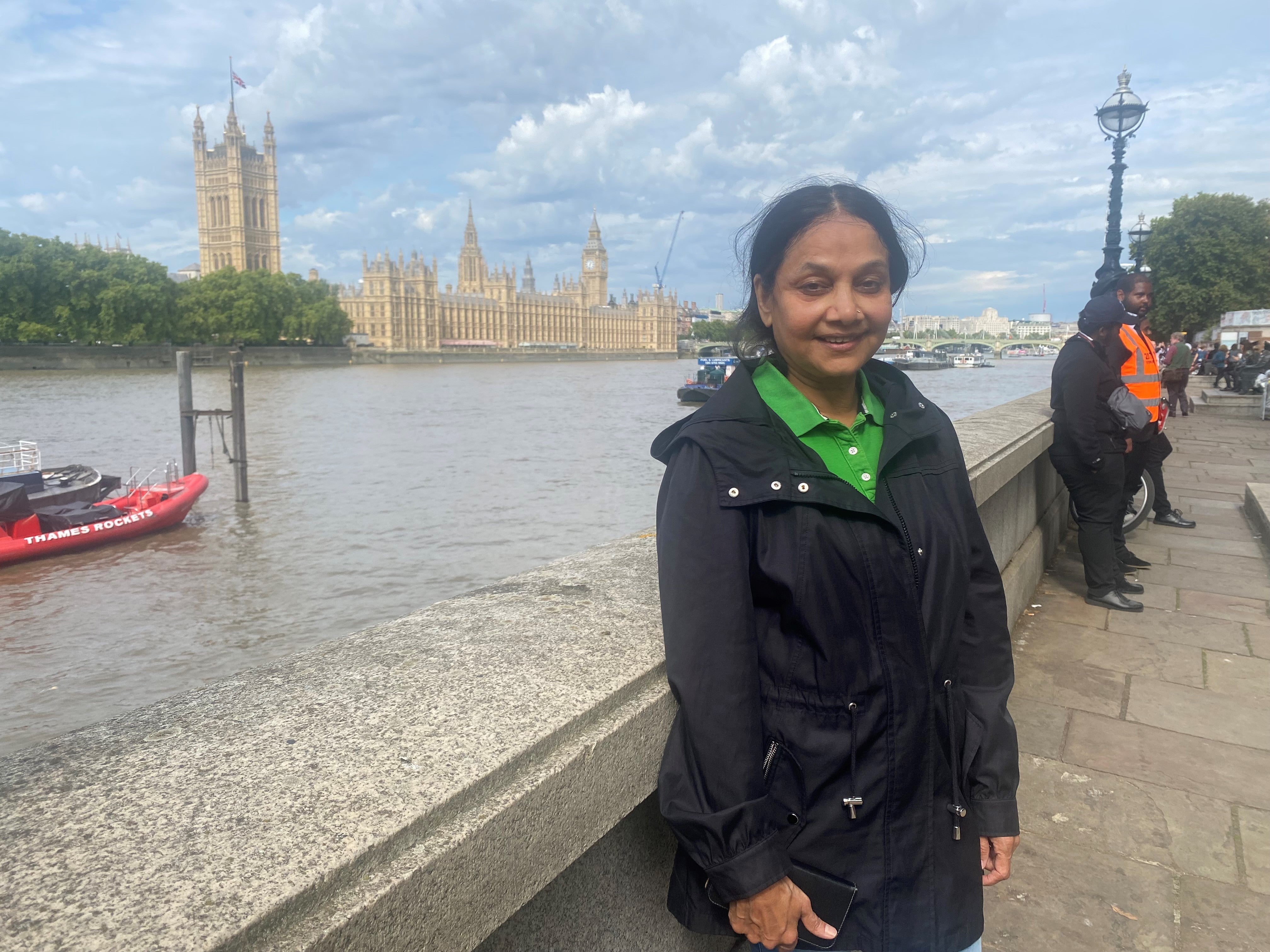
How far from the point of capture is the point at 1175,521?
5.62 meters

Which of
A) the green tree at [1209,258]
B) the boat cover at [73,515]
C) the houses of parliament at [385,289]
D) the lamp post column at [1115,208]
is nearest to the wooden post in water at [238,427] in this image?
the boat cover at [73,515]

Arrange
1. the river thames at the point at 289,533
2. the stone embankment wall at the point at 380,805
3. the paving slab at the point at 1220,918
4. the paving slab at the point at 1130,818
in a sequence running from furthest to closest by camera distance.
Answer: the river thames at the point at 289,533 < the paving slab at the point at 1130,818 < the paving slab at the point at 1220,918 < the stone embankment wall at the point at 380,805

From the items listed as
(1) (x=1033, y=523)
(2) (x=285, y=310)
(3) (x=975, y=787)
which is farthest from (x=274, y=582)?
(2) (x=285, y=310)

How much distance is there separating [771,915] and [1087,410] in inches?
128

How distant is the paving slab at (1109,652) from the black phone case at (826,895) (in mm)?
2307

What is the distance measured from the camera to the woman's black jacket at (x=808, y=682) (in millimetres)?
990

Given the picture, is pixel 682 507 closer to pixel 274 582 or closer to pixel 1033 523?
pixel 1033 523

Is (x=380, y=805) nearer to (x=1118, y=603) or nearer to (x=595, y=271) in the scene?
(x=1118, y=603)

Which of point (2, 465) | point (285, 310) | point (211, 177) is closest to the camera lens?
point (2, 465)

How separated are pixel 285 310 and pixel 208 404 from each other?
36.8 meters

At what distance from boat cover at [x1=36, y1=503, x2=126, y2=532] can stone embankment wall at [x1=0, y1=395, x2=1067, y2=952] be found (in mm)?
12062

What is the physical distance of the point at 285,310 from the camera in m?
63.0

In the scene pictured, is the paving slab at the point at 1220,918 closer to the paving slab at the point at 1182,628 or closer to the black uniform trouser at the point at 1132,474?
the paving slab at the point at 1182,628

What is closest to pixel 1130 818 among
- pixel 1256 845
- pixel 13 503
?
pixel 1256 845
